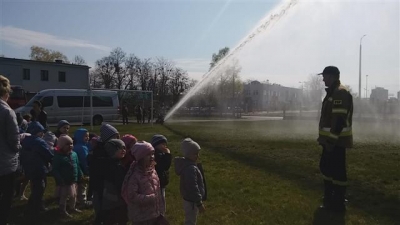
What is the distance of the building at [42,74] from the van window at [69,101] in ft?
78.8

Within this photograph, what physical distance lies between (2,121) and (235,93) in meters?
49.0

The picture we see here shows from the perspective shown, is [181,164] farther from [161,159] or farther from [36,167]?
[36,167]

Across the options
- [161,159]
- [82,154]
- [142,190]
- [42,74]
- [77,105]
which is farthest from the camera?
[42,74]

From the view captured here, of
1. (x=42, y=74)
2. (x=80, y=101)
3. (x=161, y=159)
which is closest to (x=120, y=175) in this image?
(x=161, y=159)

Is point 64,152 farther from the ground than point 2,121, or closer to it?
closer to it

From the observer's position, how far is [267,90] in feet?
240

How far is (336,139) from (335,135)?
2.8 inches

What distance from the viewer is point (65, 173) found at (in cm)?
636

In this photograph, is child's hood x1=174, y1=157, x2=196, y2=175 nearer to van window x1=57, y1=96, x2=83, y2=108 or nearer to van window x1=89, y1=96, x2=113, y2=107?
van window x1=57, y1=96, x2=83, y2=108

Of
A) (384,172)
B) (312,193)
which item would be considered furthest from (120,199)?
(384,172)

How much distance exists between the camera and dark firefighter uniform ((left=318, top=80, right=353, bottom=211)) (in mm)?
6043

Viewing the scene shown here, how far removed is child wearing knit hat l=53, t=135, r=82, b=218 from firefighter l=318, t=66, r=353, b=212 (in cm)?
428

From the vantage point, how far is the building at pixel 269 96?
192 ft

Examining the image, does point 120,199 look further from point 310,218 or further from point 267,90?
point 267,90
